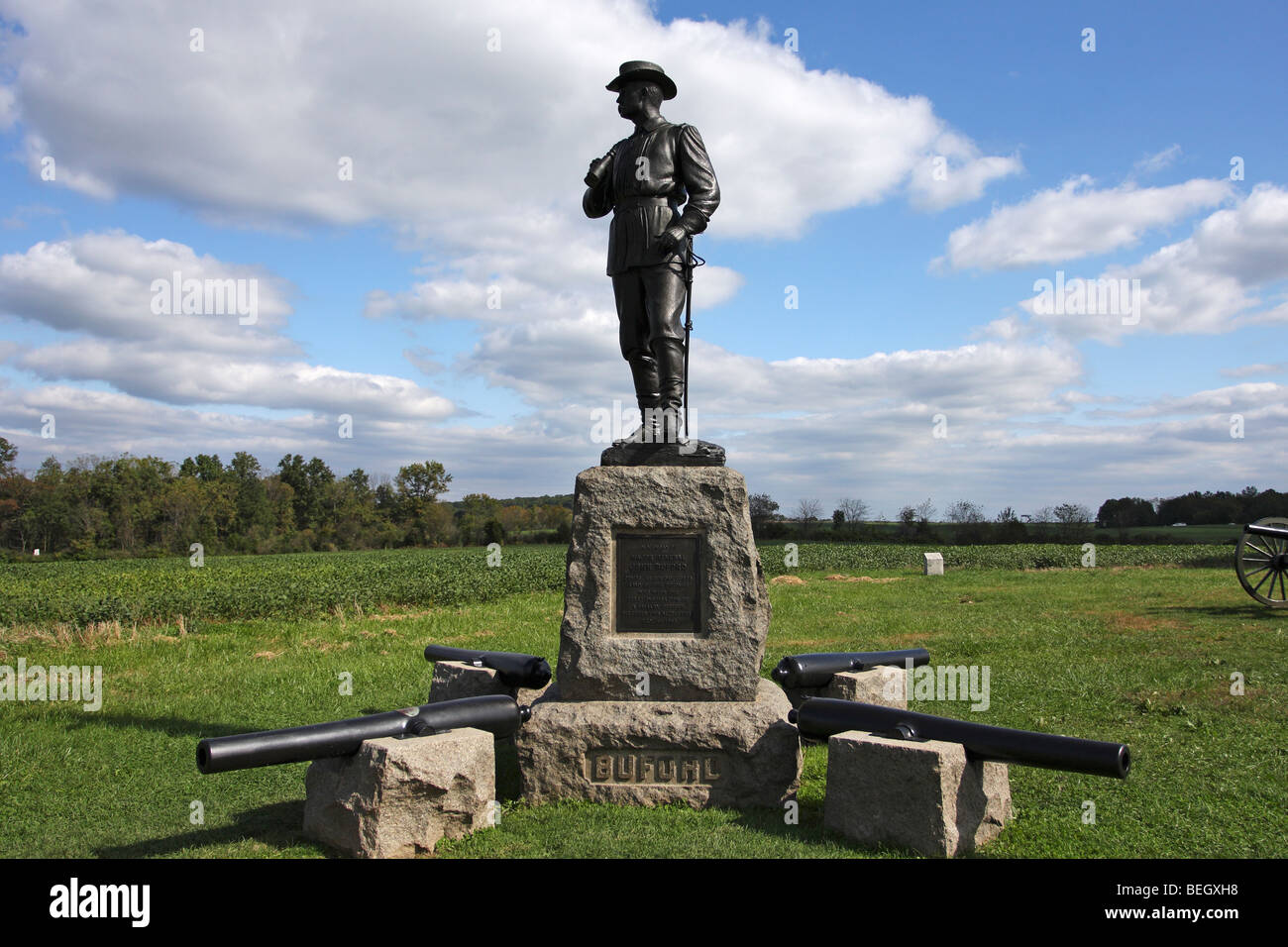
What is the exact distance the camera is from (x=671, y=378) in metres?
5.94

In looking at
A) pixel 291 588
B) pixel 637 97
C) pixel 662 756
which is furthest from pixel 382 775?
pixel 291 588

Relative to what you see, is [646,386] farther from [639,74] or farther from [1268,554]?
[1268,554]

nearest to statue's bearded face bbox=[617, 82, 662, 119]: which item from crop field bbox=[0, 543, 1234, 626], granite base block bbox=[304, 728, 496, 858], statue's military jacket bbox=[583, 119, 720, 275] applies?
statue's military jacket bbox=[583, 119, 720, 275]

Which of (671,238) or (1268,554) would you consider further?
(1268,554)

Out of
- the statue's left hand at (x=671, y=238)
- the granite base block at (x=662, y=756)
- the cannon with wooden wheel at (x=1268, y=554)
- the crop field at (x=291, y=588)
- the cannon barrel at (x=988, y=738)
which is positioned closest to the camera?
the cannon barrel at (x=988, y=738)

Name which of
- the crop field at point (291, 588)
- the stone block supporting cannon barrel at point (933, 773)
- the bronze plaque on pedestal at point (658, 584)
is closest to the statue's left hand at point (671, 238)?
the bronze plaque on pedestal at point (658, 584)

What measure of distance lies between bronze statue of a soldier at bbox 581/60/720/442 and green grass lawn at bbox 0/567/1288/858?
283 cm

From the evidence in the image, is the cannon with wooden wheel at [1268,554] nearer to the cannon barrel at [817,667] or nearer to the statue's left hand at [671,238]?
the cannon barrel at [817,667]

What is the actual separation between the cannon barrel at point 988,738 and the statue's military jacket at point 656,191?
10.9 feet

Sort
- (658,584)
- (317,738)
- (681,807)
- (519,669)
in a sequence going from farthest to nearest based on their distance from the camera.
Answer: (519,669), (658,584), (681,807), (317,738)

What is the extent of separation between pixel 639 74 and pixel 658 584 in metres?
3.74

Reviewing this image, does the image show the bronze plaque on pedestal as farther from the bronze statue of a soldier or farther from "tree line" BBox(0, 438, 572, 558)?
"tree line" BBox(0, 438, 572, 558)

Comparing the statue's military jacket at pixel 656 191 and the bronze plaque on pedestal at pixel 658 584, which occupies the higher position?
the statue's military jacket at pixel 656 191

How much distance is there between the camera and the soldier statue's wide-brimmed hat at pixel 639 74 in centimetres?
601
